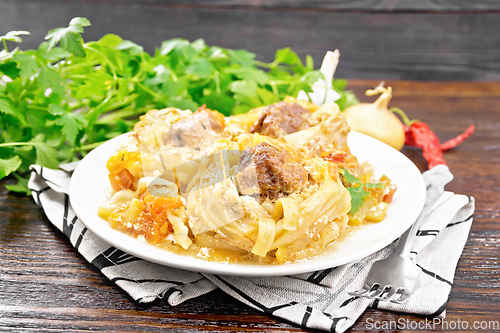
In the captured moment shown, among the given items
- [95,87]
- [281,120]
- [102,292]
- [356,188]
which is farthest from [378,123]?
[102,292]

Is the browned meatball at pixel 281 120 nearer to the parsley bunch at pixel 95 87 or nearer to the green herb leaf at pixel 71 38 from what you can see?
the parsley bunch at pixel 95 87

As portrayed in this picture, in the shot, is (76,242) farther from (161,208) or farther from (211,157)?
(211,157)

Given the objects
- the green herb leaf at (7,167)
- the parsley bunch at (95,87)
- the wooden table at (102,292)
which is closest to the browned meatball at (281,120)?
the parsley bunch at (95,87)

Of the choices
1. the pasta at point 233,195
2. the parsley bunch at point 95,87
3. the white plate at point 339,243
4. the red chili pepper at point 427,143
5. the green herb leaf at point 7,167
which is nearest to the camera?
the white plate at point 339,243

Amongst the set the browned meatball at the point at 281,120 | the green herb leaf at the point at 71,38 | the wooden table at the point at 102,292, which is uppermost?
the green herb leaf at the point at 71,38

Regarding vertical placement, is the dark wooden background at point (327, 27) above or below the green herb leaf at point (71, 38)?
below

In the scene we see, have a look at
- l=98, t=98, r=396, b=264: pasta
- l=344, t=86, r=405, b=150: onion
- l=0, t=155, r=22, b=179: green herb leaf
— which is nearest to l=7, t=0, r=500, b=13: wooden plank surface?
l=344, t=86, r=405, b=150: onion

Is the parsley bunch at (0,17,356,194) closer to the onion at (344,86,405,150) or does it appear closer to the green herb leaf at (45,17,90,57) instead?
the green herb leaf at (45,17,90,57)

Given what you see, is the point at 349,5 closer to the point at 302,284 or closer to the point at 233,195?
the point at 233,195
